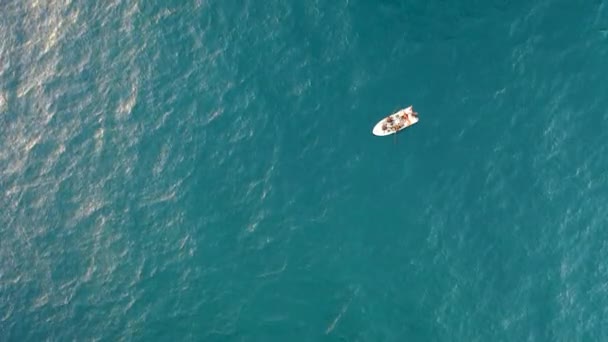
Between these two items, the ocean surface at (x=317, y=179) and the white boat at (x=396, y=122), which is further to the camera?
the white boat at (x=396, y=122)

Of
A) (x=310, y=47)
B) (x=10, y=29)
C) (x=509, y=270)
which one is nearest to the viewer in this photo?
(x=509, y=270)

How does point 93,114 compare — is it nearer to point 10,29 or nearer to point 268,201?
point 10,29

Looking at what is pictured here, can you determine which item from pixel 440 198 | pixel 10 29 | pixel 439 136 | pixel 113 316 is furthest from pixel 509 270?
pixel 10 29

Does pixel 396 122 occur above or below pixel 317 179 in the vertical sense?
above

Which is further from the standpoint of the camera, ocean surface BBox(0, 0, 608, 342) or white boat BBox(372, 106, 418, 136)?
white boat BBox(372, 106, 418, 136)
